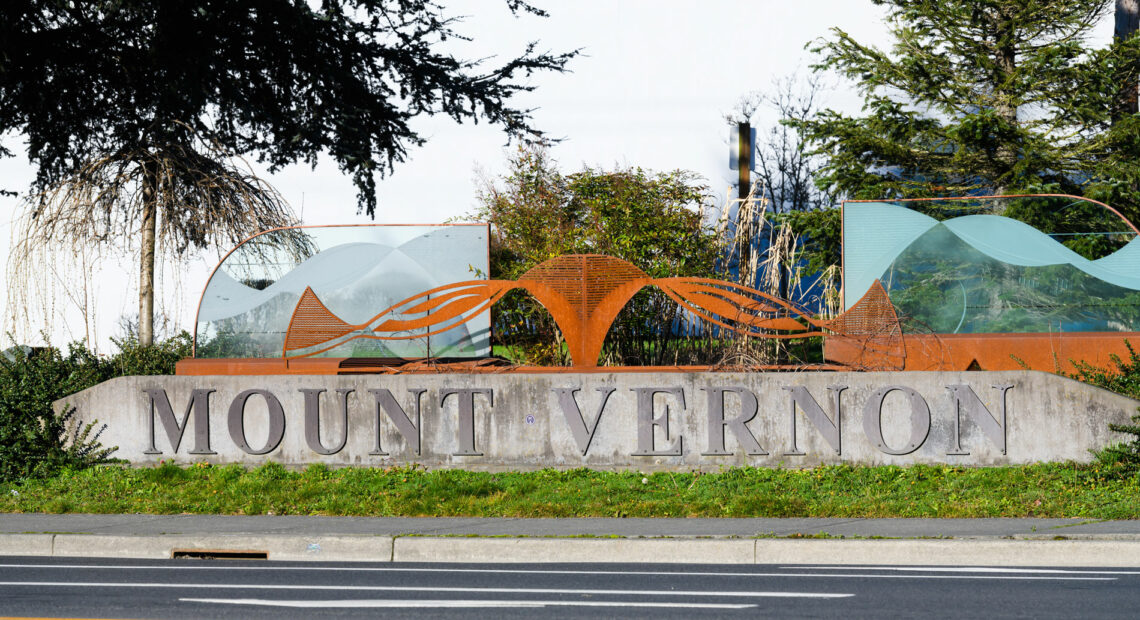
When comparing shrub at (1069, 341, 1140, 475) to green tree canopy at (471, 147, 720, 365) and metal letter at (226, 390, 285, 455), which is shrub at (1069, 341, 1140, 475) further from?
metal letter at (226, 390, 285, 455)

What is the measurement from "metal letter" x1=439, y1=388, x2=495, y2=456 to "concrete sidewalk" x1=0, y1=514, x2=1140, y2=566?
213 cm

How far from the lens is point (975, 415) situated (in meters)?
11.1

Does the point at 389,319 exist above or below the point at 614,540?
above

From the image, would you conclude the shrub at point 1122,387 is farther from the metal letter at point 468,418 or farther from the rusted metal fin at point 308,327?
the rusted metal fin at point 308,327

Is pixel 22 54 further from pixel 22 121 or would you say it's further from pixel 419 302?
pixel 419 302

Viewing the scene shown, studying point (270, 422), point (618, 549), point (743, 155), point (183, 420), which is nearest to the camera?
point (618, 549)

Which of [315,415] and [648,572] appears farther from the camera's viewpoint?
[315,415]

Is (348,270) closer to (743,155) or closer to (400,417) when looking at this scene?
(400,417)

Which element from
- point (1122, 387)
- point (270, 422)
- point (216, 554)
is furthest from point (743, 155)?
point (216, 554)

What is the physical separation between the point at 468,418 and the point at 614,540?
3550mm

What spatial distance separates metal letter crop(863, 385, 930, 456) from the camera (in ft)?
36.7

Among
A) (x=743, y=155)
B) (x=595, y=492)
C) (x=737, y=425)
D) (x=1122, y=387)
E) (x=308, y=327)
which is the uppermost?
(x=743, y=155)

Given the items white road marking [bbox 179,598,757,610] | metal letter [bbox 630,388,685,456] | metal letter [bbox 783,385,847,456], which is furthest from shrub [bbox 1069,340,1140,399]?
white road marking [bbox 179,598,757,610]

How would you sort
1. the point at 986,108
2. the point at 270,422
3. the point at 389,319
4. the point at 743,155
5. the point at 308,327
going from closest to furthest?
the point at 270,422, the point at 308,327, the point at 389,319, the point at 986,108, the point at 743,155
